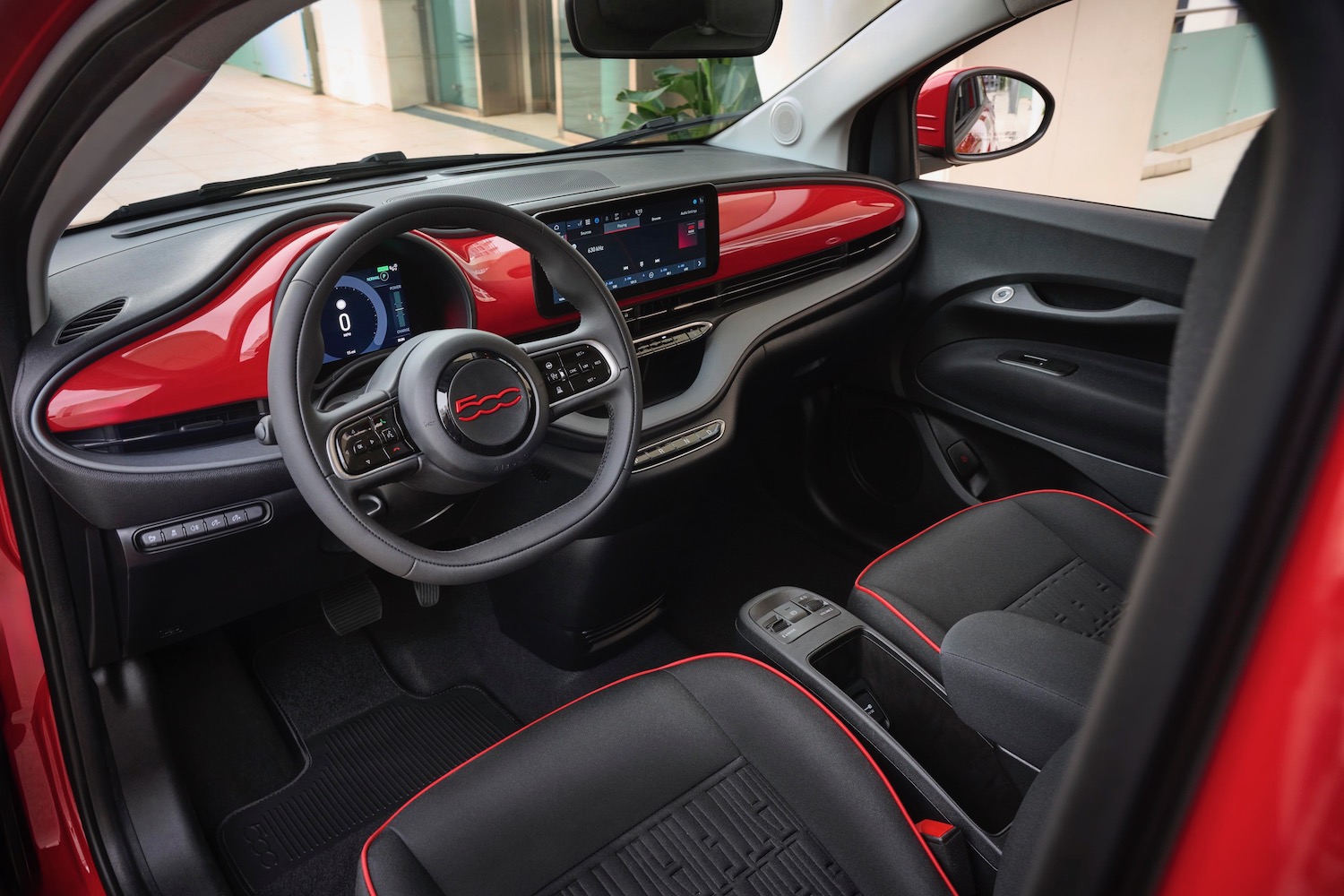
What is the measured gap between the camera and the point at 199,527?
137cm

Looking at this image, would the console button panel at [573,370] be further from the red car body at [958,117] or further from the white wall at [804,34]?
the white wall at [804,34]

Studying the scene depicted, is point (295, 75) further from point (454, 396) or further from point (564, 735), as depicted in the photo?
point (564, 735)

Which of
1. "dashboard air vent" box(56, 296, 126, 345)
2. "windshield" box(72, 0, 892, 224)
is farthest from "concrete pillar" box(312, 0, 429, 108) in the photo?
"dashboard air vent" box(56, 296, 126, 345)

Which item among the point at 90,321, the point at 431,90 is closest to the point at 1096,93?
the point at 431,90

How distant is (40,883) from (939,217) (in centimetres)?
213

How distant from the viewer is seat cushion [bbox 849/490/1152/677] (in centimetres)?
154

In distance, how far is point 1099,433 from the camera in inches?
77.7

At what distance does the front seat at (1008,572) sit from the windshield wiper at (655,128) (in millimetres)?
1154

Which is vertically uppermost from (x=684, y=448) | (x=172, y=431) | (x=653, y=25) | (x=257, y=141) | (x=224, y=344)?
(x=653, y=25)

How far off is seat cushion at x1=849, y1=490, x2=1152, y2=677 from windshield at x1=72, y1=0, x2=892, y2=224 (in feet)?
3.08

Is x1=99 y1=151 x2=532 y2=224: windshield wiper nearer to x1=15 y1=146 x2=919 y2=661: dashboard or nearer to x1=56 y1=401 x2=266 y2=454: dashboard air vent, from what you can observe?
x1=15 y1=146 x2=919 y2=661: dashboard

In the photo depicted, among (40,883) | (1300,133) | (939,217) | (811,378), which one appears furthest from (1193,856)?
(939,217)

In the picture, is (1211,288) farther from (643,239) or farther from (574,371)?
(643,239)

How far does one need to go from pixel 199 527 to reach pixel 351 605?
2.45 feet
